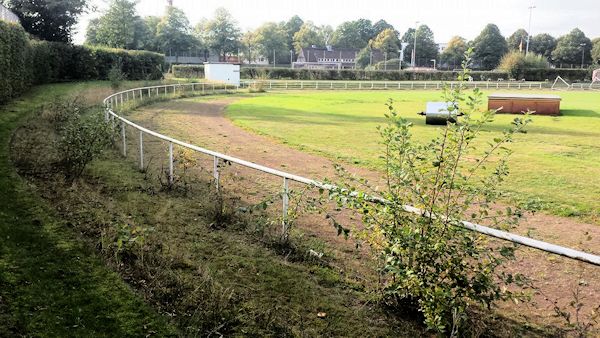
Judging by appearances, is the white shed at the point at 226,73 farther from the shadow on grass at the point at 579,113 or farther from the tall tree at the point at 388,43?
the tall tree at the point at 388,43

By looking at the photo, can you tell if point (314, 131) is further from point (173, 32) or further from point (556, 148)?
point (173, 32)

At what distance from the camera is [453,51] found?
397ft

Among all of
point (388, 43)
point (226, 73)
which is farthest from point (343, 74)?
point (388, 43)

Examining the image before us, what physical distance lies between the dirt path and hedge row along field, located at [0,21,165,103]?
5.01 meters

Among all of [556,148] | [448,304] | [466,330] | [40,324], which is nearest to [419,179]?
[448,304]

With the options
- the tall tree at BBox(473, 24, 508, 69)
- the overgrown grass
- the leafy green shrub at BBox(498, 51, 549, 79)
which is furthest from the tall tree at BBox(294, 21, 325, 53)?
the overgrown grass

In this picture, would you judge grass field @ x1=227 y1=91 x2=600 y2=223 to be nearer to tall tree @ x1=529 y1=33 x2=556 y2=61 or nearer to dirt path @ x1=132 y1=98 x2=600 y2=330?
dirt path @ x1=132 y1=98 x2=600 y2=330

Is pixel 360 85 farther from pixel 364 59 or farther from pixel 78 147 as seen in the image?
pixel 364 59

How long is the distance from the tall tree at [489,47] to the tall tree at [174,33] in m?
64.3

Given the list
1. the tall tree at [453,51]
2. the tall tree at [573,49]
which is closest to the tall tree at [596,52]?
the tall tree at [573,49]

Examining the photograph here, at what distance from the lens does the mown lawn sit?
3.96m

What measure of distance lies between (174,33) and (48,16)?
188ft

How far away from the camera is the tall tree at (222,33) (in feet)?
357

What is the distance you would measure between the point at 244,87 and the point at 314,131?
28.5 m
